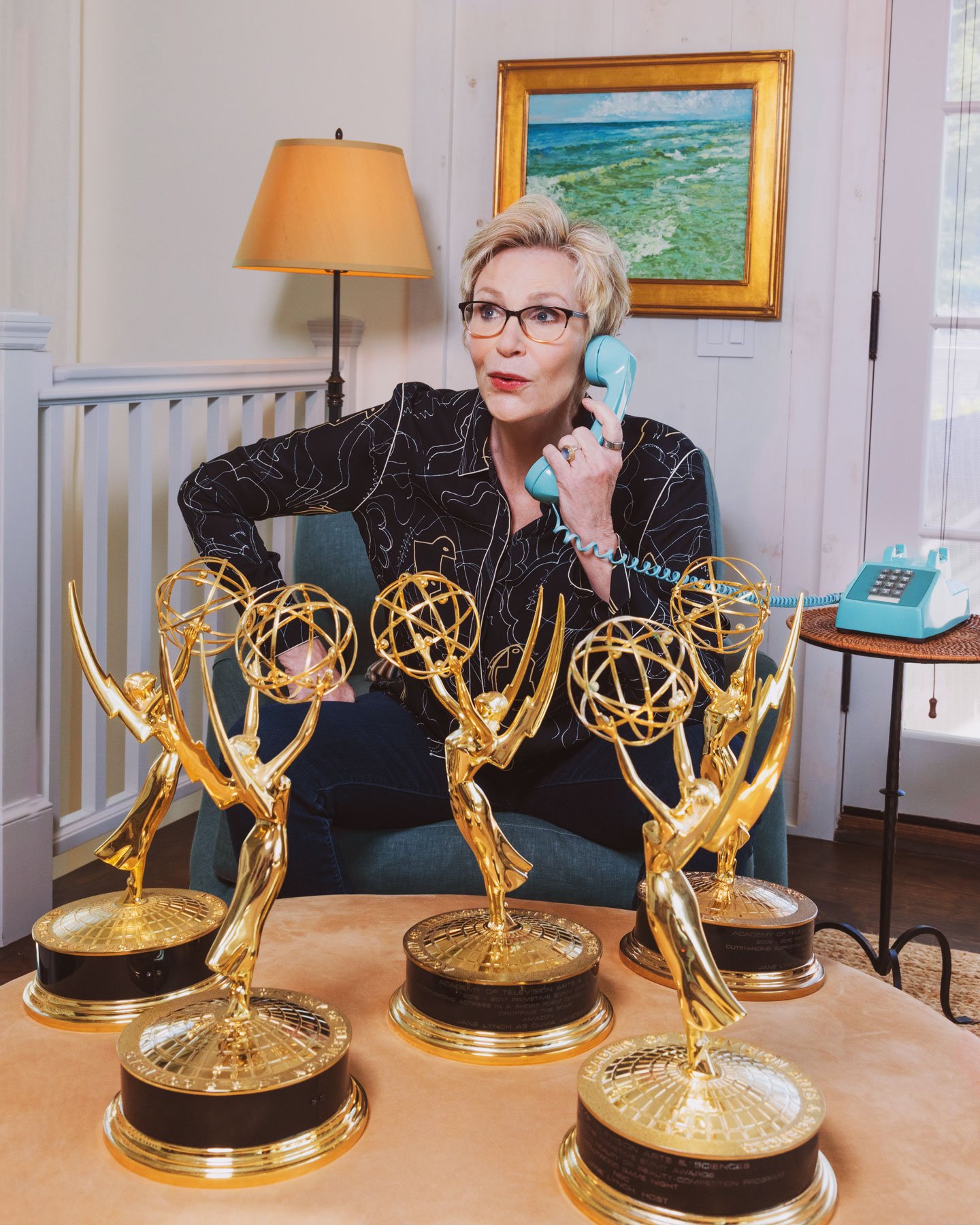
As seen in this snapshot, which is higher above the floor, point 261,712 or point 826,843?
point 261,712

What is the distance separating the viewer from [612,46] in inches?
111

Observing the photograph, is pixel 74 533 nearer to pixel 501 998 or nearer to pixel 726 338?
pixel 726 338

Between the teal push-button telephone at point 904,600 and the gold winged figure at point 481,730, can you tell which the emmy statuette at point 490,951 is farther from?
the teal push-button telephone at point 904,600

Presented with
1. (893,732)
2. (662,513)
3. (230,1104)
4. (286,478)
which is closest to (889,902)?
(893,732)

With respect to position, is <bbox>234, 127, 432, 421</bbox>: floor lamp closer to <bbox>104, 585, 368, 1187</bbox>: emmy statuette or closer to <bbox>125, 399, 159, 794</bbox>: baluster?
<bbox>125, 399, 159, 794</bbox>: baluster

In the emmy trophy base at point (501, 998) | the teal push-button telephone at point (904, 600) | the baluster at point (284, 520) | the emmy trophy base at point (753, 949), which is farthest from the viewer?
the baluster at point (284, 520)

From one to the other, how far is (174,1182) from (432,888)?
0.92 m

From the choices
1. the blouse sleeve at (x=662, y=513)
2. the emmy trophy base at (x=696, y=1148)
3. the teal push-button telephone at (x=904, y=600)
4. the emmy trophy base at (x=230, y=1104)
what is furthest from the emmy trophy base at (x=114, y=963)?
the teal push-button telephone at (x=904, y=600)

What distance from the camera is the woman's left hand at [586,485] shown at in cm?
167

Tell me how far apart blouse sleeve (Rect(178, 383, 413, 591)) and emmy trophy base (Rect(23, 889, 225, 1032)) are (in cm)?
91

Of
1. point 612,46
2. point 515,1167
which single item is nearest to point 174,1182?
point 515,1167

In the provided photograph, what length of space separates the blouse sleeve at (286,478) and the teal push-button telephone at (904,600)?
2.63 feet

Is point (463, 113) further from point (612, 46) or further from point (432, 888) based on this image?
point (432, 888)

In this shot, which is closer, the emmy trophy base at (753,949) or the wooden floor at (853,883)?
the emmy trophy base at (753,949)
